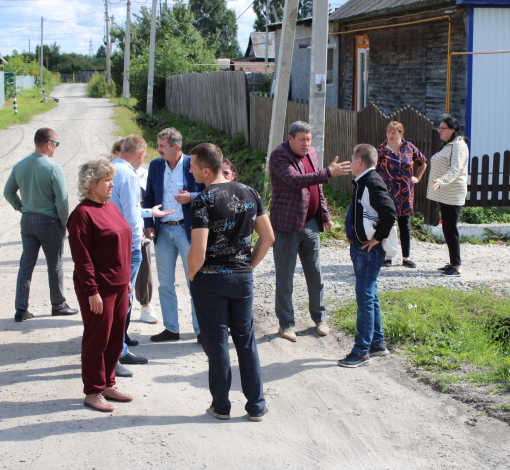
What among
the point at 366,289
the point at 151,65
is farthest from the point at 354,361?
the point at 151,65

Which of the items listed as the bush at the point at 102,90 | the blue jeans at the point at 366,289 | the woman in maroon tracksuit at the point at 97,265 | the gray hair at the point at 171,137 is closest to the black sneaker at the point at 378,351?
the blue jeans at the point at 366,289

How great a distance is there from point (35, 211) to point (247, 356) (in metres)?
2.92

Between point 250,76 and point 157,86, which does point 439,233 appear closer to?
point 250,76

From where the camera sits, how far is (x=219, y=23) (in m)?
74.0

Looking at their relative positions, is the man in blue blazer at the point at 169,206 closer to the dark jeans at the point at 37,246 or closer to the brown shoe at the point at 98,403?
the dark jeans at the point at 37,246

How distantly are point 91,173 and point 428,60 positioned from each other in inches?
432

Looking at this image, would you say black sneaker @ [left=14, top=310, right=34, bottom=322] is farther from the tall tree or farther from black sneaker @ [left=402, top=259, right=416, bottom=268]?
Result: the tall tree

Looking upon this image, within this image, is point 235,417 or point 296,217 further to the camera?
point 296,217

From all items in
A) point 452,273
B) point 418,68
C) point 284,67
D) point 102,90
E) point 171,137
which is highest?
point 102,90

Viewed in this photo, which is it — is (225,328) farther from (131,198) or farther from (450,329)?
(450,329)

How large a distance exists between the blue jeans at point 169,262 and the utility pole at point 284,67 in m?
5.09

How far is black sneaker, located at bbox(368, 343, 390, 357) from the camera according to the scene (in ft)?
16.2

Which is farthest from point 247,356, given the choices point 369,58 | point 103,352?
point 369,58

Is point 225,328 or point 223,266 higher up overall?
point 223,266
